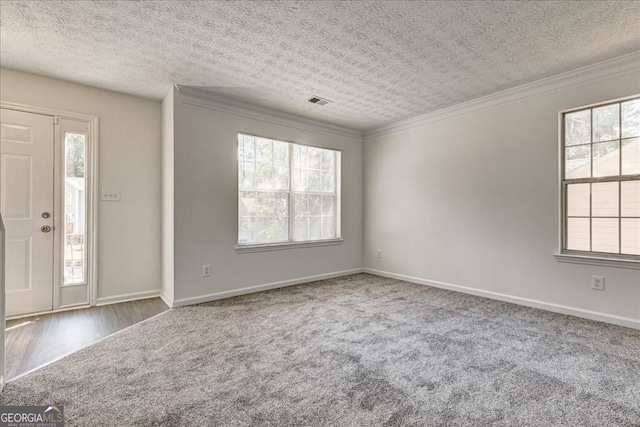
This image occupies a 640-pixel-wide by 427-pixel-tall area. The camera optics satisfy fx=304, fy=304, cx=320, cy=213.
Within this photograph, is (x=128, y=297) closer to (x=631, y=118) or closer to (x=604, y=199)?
(x=604, y=199)

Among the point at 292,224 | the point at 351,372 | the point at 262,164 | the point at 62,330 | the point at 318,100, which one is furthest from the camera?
the point at 292,224

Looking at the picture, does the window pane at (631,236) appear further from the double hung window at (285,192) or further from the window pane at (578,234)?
the double hung window at (285,192)

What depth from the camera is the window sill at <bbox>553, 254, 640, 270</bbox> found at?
2.82m

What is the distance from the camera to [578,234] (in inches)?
126

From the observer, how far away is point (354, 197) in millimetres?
5363

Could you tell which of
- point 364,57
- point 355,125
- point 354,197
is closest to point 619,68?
point 364,57

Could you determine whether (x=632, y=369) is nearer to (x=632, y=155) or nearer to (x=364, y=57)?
(x=632, y=155)

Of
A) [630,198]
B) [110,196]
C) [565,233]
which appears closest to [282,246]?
[110,196]

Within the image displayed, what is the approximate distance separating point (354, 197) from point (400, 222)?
3.09 feet

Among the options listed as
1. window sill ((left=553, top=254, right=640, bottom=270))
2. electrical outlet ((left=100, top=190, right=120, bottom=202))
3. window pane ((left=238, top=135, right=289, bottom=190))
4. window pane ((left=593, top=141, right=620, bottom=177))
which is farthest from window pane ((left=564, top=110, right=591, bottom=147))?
electrical outlet ((left=100, top=190, right=120, bottom=202))

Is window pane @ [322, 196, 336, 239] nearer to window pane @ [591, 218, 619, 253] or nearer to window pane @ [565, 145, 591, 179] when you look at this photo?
window pane @ [565, 145, 591, 179]

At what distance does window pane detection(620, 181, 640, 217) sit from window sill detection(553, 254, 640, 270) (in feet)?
1.49

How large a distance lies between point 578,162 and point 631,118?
538 millimetres

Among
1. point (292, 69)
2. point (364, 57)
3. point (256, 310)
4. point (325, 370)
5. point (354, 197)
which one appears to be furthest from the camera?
Answer: point (354, 197)
